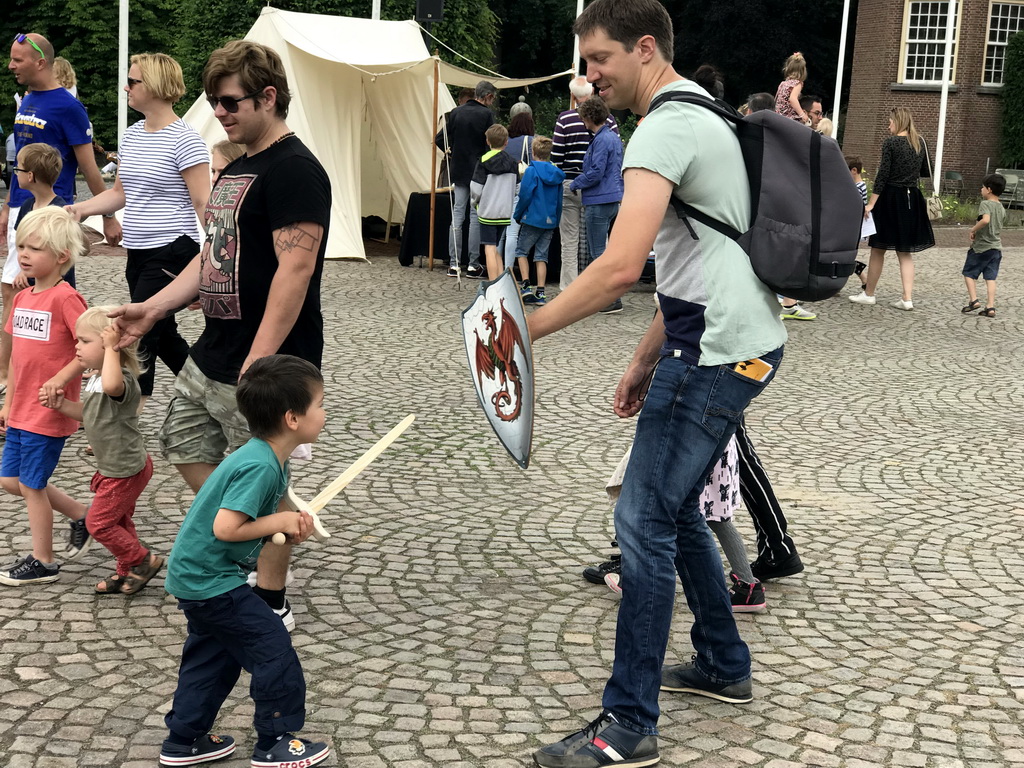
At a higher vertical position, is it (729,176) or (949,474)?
(729,176)

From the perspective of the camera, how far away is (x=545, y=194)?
11.3 m

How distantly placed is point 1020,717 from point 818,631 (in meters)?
0.78

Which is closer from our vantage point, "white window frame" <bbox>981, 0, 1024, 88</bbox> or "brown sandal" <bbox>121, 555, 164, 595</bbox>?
"brown sandal" <bbox>121, 555, 164, 595</bbox>

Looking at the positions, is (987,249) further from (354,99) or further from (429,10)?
(429,10)

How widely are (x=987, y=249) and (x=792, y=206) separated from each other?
385 inches

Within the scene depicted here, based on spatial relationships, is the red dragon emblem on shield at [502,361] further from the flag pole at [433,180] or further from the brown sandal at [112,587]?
the flag pole at [433,180]

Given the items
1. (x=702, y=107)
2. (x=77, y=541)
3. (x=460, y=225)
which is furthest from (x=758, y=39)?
(x=702, y=107)

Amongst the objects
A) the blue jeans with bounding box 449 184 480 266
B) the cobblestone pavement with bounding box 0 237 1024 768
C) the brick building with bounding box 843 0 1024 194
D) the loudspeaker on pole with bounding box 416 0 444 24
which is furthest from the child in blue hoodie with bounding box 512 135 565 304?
the brick building with bounding box 843 0 1024 194

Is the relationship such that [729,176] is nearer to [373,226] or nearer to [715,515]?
[715,515]

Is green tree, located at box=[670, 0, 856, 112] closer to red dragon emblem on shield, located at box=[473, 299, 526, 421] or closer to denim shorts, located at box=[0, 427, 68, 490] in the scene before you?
denim shorts, located at box=[0, 427, 68, 490]

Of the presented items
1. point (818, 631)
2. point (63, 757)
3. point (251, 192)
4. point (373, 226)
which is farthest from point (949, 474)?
point (373, 226)

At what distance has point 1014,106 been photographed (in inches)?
1300

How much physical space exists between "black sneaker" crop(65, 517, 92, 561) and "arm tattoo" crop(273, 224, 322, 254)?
64.1 inches

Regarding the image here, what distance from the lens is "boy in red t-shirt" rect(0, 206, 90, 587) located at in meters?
4.32
